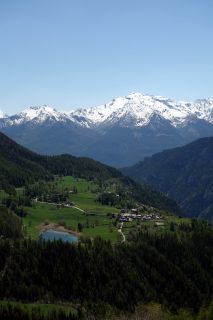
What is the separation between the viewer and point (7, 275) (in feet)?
602

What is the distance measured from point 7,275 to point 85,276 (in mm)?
29752

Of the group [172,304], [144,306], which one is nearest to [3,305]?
[144,306]

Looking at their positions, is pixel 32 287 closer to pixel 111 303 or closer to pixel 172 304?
pixel 111 303

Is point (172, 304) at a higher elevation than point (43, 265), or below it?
below

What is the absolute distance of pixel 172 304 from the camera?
198m

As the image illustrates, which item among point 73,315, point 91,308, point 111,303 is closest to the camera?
point 73,315

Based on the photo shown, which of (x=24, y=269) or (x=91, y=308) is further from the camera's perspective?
(x=24, y=269)

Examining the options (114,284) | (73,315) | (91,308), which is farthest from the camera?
(114,284)

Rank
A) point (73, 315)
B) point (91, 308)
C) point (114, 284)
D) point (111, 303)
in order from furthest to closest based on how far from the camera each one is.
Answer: point (114, 284) → point (111, 303) → point (91, 308) → point (73, 315)

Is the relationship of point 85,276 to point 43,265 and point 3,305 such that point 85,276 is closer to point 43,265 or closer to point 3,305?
point 43,265

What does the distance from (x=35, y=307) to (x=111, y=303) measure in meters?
31.9

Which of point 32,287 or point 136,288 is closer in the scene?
point 32,287

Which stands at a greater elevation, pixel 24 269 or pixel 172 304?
pixel 24 269

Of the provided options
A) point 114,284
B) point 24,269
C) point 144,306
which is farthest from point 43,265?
point 144,306
